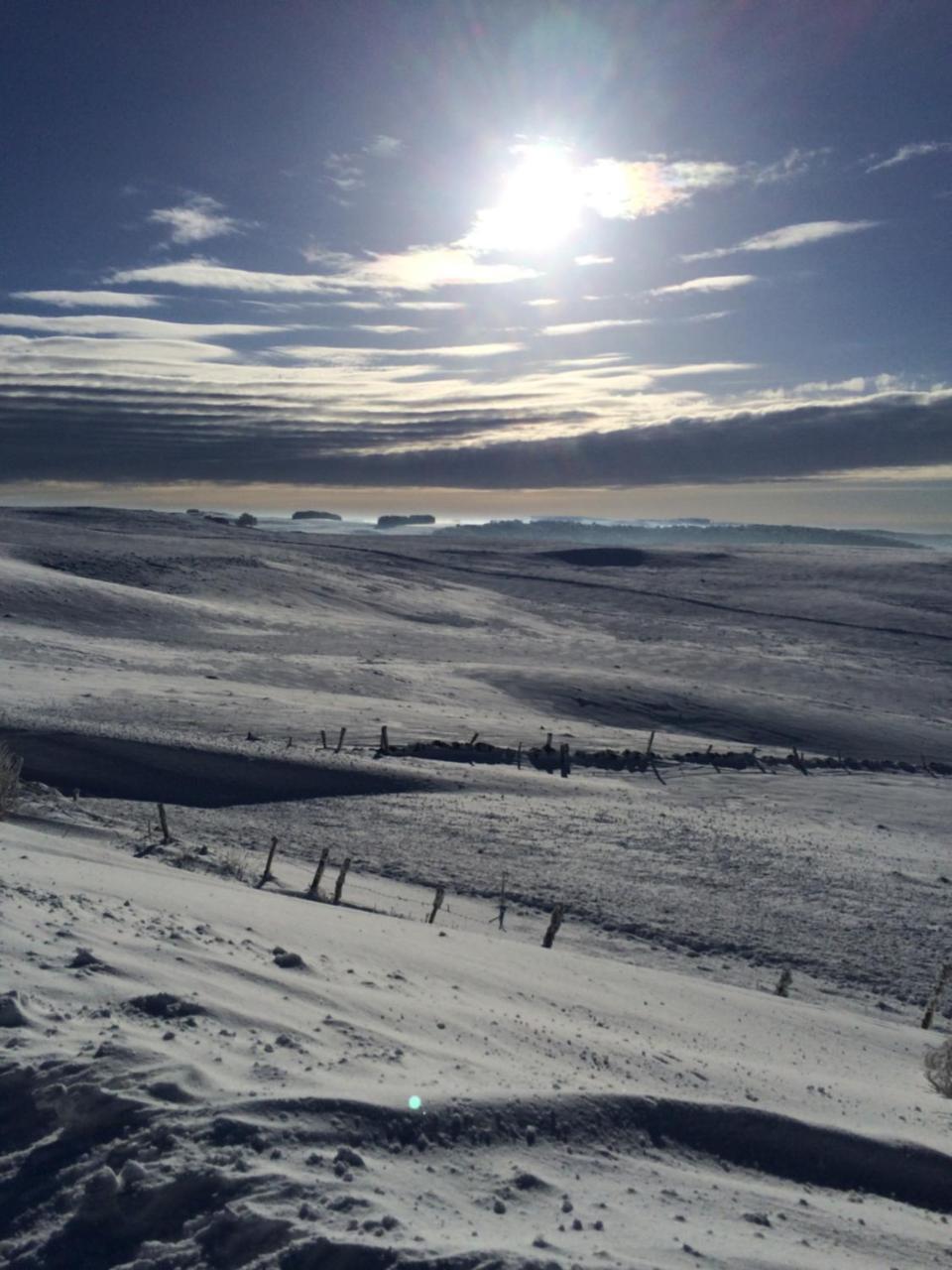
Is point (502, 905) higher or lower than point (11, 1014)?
lower

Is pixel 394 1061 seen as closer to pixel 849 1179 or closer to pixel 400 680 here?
pixel 849 1179

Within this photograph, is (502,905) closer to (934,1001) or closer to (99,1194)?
(934,1001)

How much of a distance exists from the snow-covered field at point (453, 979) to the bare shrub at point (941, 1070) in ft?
0.48

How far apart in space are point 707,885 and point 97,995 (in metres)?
11.3

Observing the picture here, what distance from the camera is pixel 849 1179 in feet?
19.7

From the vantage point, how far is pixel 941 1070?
8.56m

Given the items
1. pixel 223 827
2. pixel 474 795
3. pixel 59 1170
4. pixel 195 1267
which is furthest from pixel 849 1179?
pixel 474 795

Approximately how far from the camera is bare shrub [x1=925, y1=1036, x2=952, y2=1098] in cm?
821

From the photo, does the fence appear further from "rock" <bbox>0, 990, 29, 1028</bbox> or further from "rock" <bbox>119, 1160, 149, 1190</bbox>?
"rock" <bbox>119, 1160, 149, 1190</bbox>

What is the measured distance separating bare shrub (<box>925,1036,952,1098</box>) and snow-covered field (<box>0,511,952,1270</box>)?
145 millimetres

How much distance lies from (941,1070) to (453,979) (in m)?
4.02

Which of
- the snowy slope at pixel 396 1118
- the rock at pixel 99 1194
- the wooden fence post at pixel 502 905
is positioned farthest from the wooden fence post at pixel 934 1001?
the rock at pixel 99 1194

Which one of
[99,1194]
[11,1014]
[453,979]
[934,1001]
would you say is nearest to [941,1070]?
[934,1001]

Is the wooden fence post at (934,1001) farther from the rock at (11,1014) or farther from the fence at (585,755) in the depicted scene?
the fence at (585,755)
